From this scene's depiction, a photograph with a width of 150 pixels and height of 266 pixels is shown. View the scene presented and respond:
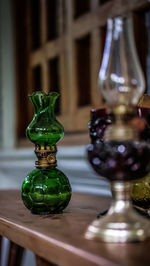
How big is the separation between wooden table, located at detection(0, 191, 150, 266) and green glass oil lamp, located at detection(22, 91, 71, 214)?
0.07 ft

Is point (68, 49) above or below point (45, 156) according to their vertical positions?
above

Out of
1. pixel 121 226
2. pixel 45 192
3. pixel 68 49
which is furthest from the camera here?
pixel 68 49

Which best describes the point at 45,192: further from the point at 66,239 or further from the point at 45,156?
the point at 66,239

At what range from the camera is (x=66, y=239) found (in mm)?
429

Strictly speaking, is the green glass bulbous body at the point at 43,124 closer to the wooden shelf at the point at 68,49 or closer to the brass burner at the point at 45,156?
the brass burner at the point at 45,156

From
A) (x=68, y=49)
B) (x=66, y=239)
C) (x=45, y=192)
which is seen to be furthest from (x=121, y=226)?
(x=68, y=49)

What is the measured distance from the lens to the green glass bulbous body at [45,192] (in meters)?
0.59

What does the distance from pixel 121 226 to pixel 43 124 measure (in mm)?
259

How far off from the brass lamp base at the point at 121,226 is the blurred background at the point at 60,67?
2.52 feet

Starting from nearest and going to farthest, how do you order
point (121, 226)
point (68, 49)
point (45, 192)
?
point (121, 226) < point (45, 192) < point (68, 49)

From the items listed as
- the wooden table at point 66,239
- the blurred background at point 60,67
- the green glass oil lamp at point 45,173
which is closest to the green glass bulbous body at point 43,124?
the green glass oil lamp at point 45,173

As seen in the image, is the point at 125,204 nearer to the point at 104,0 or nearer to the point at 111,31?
the point at 111,31

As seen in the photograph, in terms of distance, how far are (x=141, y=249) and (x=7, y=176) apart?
1562mm

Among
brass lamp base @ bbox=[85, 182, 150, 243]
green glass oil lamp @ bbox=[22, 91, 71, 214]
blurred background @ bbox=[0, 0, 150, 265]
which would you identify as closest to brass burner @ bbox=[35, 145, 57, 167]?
green glass oil lamp @ bbox=[22, 91, 71, 214]
